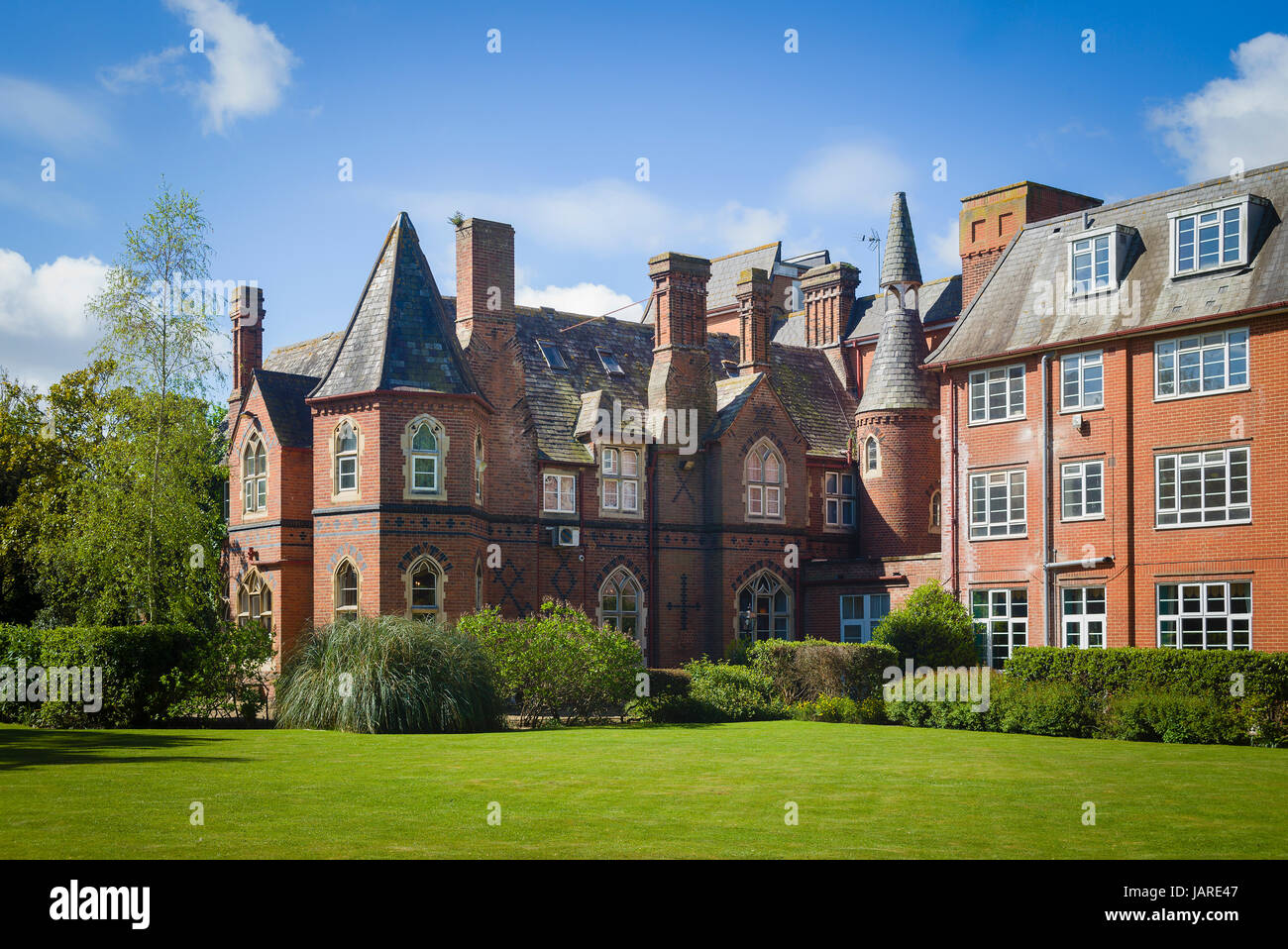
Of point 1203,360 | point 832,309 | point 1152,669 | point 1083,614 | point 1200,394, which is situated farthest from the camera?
point 832,309

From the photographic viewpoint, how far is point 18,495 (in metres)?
39.6

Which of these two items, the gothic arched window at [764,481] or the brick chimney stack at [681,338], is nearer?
the brick chimney stack at [681,338]

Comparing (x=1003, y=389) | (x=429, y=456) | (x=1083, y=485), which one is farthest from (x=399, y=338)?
(x=1083, y=485)

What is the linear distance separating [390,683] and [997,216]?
23606mm

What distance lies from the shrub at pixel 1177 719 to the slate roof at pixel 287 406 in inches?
850

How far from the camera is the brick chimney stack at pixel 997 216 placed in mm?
36594

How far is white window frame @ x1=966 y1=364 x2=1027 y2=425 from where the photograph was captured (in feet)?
108

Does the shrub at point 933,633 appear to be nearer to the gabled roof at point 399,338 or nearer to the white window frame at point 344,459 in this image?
the gabled roof at point 399,338

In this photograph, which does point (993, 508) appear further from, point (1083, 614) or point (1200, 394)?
point (1200, 394)

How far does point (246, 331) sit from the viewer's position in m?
38.2

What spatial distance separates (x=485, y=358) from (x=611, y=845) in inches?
980

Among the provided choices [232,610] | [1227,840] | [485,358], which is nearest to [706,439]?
[485,358]

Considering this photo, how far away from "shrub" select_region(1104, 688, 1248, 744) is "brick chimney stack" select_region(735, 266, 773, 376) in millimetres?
18074
